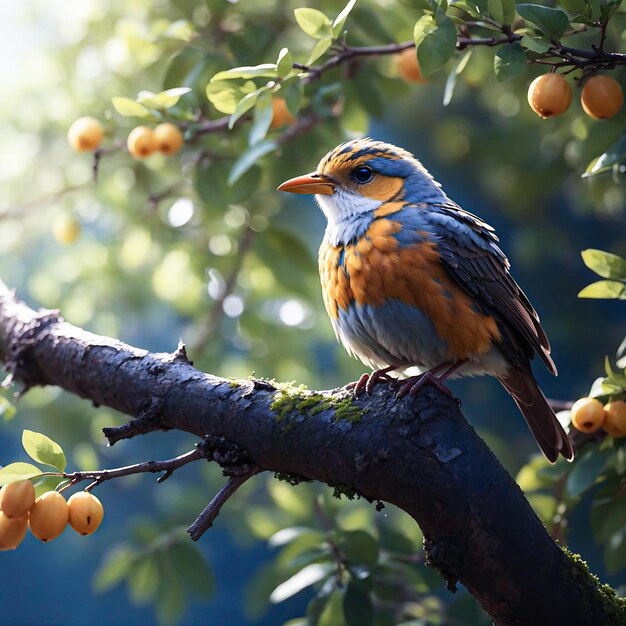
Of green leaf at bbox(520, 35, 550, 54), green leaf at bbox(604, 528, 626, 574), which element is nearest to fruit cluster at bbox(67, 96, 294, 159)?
green leaf at bbox(520, 35, 550, 54)

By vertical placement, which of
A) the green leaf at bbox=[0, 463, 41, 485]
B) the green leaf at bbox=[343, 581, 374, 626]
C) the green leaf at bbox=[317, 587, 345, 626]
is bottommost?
the green leaf at bbox=[317, 587, 345, 626]

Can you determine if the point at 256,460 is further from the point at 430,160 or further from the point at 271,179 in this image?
the point at 430,160

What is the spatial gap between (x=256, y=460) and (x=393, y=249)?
31.9 inches

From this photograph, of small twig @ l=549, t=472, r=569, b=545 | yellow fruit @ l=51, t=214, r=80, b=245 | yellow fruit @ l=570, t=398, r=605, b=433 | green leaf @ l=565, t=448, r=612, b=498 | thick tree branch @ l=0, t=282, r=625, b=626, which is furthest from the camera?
yellow fruit @ l=51, t=214, r=80, b=245

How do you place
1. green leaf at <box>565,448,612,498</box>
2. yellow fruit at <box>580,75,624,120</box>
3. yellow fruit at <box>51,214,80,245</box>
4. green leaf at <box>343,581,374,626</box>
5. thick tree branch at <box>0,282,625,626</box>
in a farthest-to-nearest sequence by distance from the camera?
1. yellow fruit at <box>51,214,80,245</box>
2. green leaf at <box>343,581,374,626</box>
3. green leaf at <box>565,448,612,498</box>
4. yellow fruit at <box>580,75,624,120</box>
5. thick tree branch at <box>0,282,625,626</box>

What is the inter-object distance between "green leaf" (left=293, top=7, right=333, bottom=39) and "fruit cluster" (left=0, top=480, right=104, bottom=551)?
141 cm

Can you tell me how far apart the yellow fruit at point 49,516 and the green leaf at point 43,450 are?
8cm

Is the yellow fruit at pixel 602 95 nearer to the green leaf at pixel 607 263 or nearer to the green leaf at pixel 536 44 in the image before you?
the green leaf at pixel 536 44

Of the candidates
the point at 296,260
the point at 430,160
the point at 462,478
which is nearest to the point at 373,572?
the point at 462,478

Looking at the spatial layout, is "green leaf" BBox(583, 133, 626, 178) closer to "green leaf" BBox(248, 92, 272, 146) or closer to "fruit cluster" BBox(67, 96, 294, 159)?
"green leaf" BBox(248, 92, 272, 146)

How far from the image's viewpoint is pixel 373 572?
111 inches

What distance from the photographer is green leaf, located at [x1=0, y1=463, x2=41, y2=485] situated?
1.95 meters

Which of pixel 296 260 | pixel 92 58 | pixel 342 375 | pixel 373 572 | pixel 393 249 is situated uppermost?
pixel 92 58

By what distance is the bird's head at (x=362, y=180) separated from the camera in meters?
2.94
